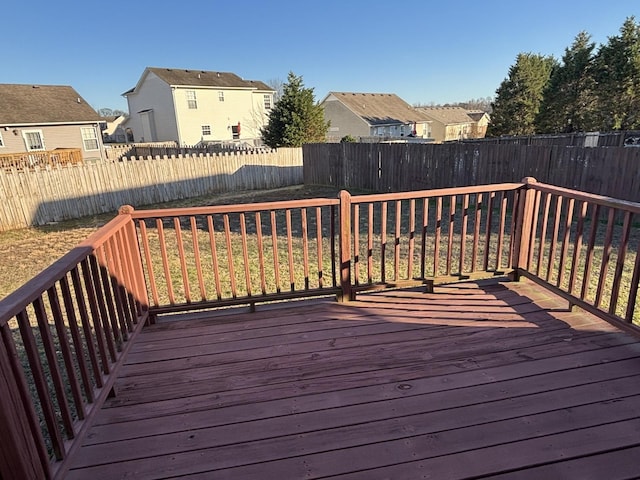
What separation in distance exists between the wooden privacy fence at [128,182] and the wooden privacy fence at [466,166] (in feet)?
5.13

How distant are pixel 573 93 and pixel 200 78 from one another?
23289 mm

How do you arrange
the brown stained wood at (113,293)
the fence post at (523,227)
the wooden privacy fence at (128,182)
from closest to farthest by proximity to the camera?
the brown stained wood at (113,293)
the fence post at (523,227)
the wooden privacy fence at (128,182)

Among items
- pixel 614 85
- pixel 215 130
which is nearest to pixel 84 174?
pixel 215 130

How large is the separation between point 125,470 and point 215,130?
2828 cm

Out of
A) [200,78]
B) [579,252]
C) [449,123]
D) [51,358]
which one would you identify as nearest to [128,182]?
[51,358]

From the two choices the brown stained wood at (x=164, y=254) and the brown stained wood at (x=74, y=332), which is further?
the brown stained wood at (x=164, y=254)

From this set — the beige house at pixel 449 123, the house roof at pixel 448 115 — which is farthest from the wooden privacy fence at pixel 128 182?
the house roof at pixel 448 115

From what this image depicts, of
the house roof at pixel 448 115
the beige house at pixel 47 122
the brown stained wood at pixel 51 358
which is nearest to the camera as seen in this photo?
the brown stained wood at pixel 51 358

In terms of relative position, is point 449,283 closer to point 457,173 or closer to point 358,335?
point 358,335

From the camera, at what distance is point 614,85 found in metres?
18.7

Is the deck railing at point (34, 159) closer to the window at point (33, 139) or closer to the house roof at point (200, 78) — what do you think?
the window at point (33, 139)

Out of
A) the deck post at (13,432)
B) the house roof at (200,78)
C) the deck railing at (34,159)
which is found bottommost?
the deck post at (13,432)

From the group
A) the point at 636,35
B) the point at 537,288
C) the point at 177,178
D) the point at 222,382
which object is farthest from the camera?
the point at 636,35

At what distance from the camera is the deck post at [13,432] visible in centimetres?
120
